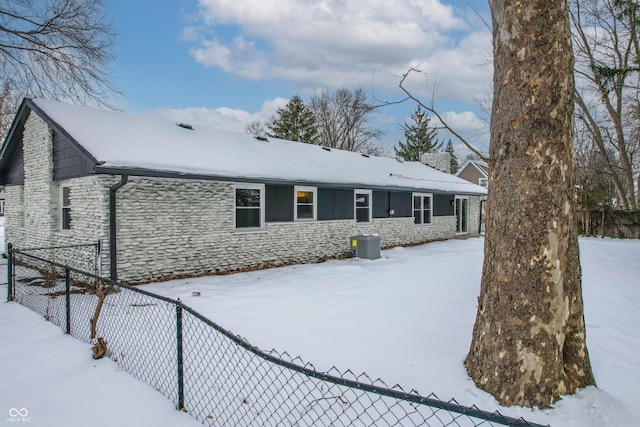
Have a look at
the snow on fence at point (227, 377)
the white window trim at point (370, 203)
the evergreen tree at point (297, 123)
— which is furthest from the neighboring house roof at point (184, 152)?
the evergreen tree at point (297, 123)

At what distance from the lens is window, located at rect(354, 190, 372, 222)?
45.2 ft

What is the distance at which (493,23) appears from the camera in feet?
11.2

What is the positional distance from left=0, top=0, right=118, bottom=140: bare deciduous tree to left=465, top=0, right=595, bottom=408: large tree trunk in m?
12.6

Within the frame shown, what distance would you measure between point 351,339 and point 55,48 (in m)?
12.9

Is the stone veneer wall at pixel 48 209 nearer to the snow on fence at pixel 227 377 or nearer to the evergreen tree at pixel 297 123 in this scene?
the snow on fence at pixel 227 377

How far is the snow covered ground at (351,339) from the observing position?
3189mm

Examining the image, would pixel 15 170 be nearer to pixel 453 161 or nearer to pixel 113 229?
pixel 113 229

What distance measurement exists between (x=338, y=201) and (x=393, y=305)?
6688 millimetres

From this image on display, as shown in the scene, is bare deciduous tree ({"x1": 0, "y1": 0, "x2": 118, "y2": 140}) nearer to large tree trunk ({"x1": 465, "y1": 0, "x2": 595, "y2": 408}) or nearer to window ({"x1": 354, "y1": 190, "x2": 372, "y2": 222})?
window ({"x1": 354, "y1": 190, "x2": 372, "y2": 222})

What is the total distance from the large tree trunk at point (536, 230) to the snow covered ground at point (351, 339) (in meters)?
0.26

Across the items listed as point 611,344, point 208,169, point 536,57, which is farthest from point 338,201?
point 536,57

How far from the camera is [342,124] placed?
120 ft

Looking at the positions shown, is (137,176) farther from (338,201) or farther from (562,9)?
(562,9)

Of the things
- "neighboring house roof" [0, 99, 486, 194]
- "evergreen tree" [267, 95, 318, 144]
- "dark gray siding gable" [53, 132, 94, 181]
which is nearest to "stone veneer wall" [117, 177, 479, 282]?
"neighboring house roof" [0, 99, 486, 194]
